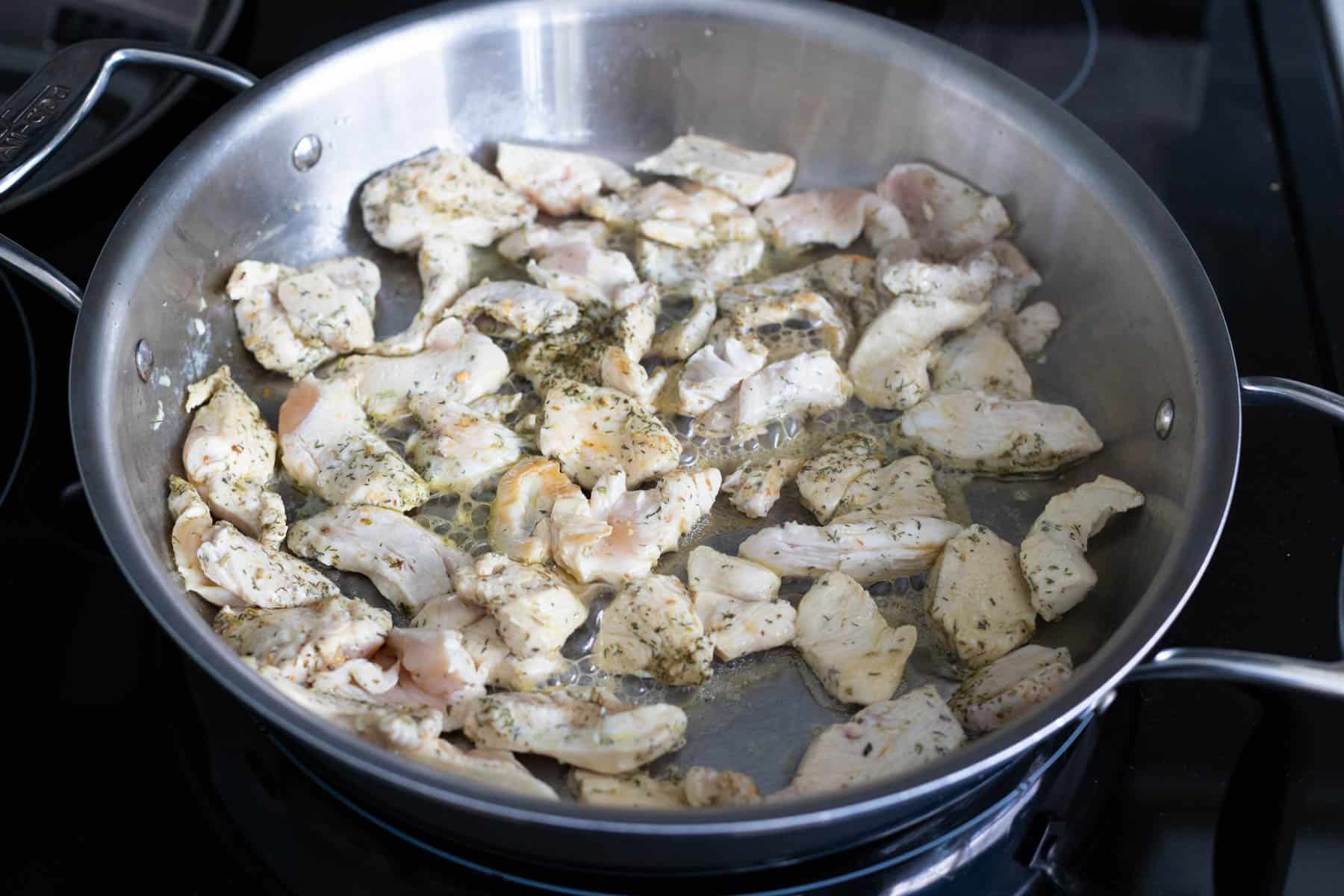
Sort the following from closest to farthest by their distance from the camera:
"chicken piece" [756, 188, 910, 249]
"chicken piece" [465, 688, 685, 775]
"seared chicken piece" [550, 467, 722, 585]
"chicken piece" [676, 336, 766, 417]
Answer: "chicken piece" [465, 688, 685, 775], "seared chicken piece" [550, 467, 722, 585], "chicken piece" [676, 336, 766, 417], "chicken piece" [756, 188, 910, 249]

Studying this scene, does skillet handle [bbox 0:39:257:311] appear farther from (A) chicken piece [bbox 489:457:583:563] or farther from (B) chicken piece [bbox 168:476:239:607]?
(A) chicken piece [bbox 489:457:583:563]

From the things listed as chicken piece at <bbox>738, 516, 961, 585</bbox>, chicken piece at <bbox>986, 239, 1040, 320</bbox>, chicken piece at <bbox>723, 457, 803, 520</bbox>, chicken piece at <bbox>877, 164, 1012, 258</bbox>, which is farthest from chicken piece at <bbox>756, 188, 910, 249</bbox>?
chicken piece at <bbox>738, 516, 961, 585</bbox>

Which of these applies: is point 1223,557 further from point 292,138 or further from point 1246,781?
point 292,138

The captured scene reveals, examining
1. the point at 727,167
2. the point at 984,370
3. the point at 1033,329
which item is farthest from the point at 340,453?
the point at 1033,329

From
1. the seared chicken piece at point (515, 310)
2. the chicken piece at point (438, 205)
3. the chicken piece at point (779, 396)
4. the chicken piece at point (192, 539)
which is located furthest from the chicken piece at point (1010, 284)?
the chicken piece at point (192, 539)

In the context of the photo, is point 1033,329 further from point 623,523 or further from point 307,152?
point 307,152

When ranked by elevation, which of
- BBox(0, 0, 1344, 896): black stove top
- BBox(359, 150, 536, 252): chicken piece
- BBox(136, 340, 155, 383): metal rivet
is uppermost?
BBox(359, 150, 536, 252): chicken piece
